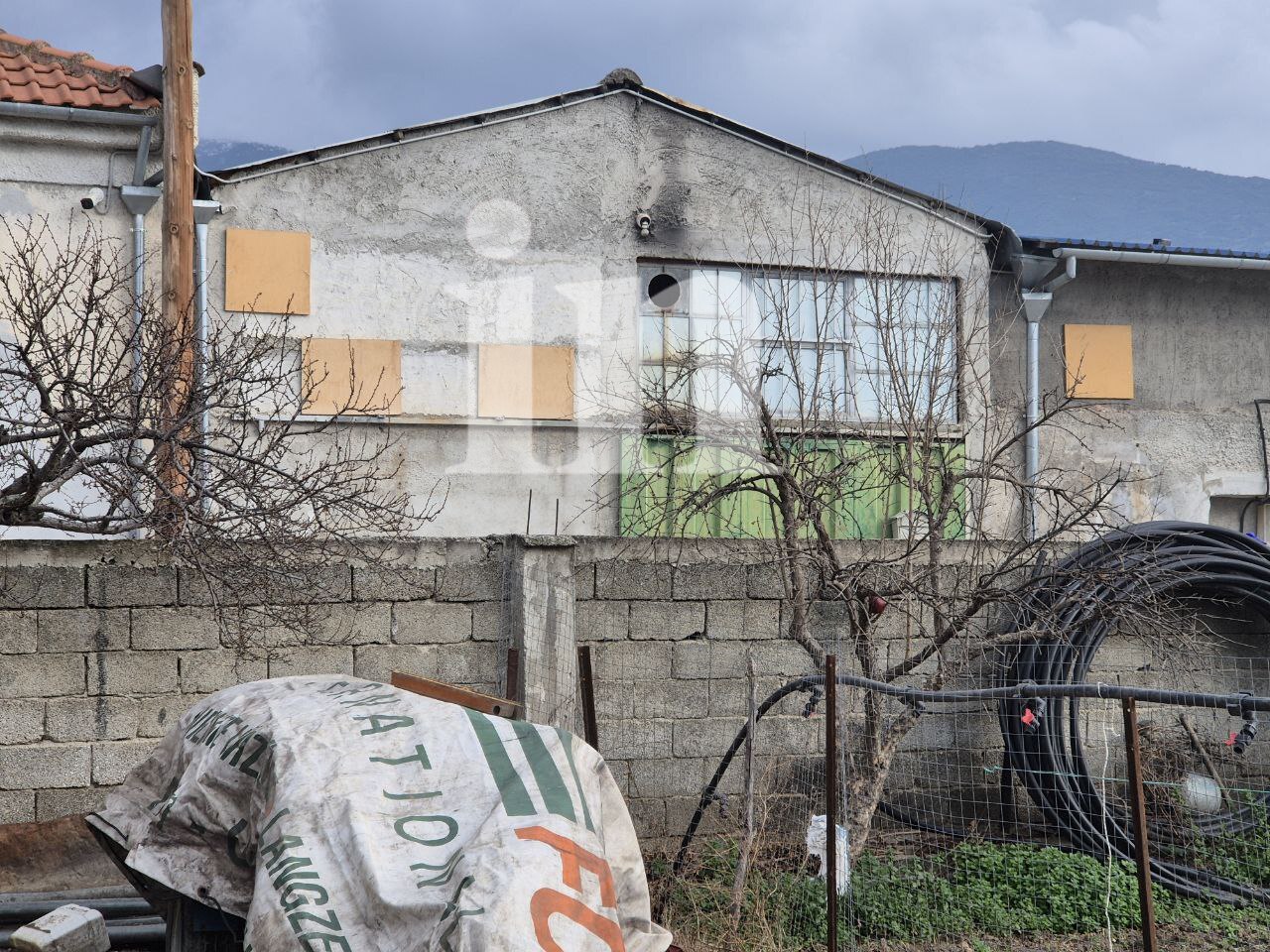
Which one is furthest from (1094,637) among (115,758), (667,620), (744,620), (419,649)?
(115,758)

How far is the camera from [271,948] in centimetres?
308

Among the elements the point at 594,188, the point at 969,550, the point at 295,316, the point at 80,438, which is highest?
the point at 594,188

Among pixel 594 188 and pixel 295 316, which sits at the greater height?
pixel 594 188

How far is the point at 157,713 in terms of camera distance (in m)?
6.49

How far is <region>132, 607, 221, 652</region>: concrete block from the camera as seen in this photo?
6.50 m

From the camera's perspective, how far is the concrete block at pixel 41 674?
6309 millimetres

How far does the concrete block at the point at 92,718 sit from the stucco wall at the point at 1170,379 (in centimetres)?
902

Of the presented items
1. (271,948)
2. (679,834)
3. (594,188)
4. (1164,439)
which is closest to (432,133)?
(594,188)

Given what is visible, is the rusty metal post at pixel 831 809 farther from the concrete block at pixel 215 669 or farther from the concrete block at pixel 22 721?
the concrete block at pixel 22 721

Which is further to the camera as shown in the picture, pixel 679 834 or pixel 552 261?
pixel 552 261

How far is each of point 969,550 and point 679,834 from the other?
2665mm

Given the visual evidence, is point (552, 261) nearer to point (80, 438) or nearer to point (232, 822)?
point (80, 438)

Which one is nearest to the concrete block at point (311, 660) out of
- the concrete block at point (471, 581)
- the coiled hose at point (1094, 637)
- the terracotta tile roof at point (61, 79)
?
the concrete block at point (471, 581)

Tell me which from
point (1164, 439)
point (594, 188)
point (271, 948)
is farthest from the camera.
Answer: point (1164, 439)
